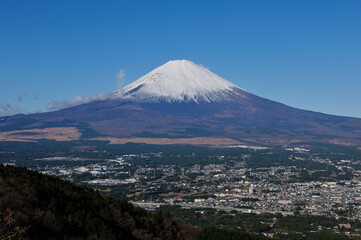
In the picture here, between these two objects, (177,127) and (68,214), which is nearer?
(68,214)

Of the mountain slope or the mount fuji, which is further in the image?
the mount fuji

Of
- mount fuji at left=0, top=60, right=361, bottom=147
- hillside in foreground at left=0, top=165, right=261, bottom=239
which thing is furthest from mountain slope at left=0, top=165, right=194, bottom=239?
mount fuji at left=0, top=60, right=361, bottom=147

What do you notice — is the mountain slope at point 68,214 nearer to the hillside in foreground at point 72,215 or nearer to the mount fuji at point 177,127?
the hillside in foreground at point 72,215

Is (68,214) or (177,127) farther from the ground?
(177,127)

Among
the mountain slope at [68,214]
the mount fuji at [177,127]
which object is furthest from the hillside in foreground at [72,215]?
the mount fuji at [177,127]

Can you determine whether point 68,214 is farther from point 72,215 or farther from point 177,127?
point 177,127

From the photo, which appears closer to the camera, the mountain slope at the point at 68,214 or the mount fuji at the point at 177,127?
the mountain slope at the point at 68,214

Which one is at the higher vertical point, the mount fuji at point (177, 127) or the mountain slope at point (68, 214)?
the mount fuji at point (177, 127)

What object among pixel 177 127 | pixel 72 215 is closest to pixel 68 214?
pixel 72 215

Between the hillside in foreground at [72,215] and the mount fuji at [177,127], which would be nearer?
the hillside in foreground at [72,215]

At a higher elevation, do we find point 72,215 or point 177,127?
point 177,127

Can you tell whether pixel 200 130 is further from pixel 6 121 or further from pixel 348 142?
pixel 6 121

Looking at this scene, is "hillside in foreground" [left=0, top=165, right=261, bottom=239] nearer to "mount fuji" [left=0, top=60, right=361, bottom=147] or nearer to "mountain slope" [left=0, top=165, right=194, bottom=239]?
"mountain slope" [left=0, top=165, right=194, bottom=239]
